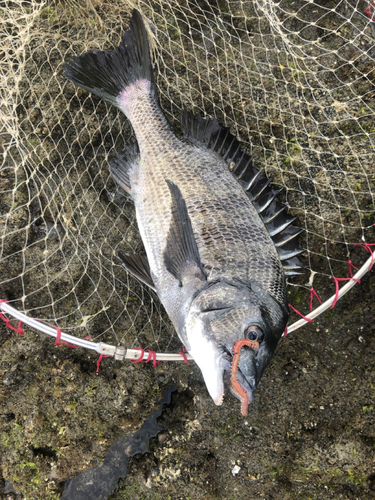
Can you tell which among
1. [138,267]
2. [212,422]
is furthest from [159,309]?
[212,422]

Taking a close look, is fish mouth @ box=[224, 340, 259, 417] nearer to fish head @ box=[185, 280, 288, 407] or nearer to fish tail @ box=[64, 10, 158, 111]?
fish head @ box=[185, 280, 288, 407]

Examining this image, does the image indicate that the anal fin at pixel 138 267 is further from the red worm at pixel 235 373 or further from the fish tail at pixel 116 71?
the fish tail at pixel 116 71

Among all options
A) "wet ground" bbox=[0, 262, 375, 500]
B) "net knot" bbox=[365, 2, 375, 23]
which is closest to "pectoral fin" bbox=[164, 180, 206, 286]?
"wet ground" bbox=[0, 262, 375, 500]

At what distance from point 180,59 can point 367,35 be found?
159 cm

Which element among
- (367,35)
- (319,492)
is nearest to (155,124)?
(367,35)

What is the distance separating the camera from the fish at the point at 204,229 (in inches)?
72.6

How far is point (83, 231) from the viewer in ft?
9.30

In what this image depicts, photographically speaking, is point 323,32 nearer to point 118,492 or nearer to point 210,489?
point 210,489

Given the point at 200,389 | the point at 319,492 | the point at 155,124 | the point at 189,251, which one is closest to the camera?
the point at 189,251

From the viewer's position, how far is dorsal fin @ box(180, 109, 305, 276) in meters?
2.35

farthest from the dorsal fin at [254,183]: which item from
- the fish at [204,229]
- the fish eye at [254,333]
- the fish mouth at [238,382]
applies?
the fish mouth at [238,382]

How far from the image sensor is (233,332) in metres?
1.83

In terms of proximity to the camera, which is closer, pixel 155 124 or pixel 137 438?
Result: pixel 155 124

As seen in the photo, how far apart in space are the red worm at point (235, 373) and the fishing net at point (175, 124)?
3.85ft
